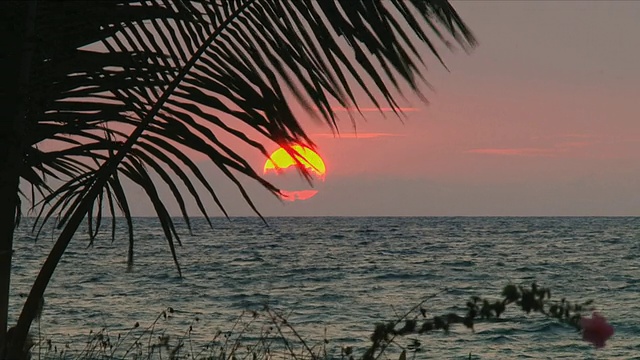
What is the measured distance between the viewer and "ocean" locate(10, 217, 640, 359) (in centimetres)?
1482

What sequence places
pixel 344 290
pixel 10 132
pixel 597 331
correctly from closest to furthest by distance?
pixel 597 331 < pixel 10 132 < pixel 344 290

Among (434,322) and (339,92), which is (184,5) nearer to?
(339,92)

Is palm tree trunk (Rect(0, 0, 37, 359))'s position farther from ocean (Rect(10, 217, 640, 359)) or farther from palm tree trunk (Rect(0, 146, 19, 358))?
ocean (Rect(10, 217, 640, 359))

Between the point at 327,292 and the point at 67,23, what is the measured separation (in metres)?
22.8

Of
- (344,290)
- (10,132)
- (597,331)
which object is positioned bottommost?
(344,290)

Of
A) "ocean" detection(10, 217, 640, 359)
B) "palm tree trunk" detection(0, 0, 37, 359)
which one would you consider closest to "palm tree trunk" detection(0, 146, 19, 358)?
"palm tree trunk" detection(0, 0, 37, 359)

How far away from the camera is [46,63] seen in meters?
2.76

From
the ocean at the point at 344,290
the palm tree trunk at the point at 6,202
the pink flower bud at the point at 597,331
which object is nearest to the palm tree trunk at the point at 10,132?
the palm tree trunk at the point at 6,202

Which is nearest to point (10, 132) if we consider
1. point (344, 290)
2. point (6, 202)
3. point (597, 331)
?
point (6, 202)

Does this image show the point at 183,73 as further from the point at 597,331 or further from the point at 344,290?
the point at 344,290

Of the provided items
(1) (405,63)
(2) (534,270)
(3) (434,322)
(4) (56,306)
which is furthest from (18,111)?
(2) (534,270)

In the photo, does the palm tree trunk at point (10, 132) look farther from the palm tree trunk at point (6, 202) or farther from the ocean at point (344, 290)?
the ocean at point (344, 290)

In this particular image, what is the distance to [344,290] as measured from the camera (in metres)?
26.1

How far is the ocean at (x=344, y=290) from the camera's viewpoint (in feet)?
48.6
